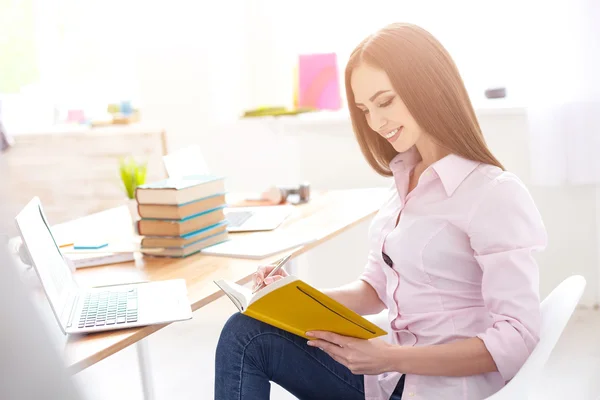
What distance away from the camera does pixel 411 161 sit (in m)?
1.54

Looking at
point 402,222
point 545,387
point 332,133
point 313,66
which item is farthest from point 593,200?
point 402,222

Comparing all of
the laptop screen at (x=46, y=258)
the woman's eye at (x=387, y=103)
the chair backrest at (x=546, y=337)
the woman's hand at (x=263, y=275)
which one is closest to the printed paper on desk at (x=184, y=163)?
the laptop screen at (x=46, y=258)

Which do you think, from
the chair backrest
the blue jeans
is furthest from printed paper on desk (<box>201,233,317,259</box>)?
the chair backrest

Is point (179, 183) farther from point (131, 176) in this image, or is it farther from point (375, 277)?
point (375, 277)

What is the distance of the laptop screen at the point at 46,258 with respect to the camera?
48.3 inches

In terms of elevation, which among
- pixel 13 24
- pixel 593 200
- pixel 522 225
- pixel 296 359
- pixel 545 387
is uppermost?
pixel 13 24

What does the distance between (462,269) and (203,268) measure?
0.64m

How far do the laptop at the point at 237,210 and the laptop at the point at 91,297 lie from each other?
23.5 inches

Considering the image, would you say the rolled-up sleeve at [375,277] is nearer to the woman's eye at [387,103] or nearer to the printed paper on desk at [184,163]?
the woman's eye at [387,103]

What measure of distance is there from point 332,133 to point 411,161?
1809 mm

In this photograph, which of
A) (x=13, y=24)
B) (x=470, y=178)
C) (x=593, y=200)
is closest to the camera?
(x=470, y=178)

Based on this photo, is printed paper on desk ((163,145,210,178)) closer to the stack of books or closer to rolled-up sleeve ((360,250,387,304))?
the stack of books

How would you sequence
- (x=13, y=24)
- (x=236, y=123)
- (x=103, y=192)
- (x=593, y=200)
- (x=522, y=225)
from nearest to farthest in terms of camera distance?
(x=522, y=225) → (x=593, y=200) → (x=236, y=123) → (x=103, y=192) → (x=13, y=24)

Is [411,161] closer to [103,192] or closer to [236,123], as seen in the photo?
[236,123]
